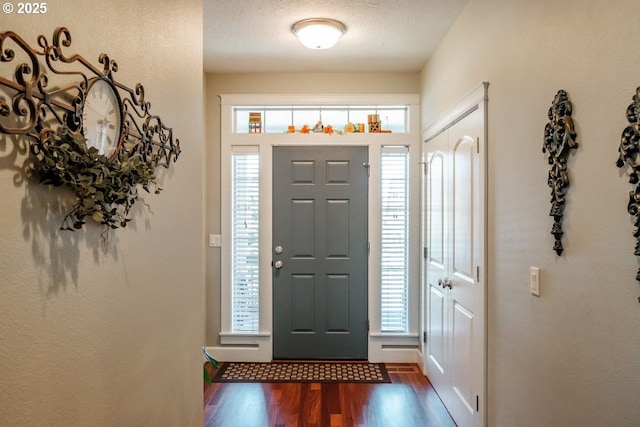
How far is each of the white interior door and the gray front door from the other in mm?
632

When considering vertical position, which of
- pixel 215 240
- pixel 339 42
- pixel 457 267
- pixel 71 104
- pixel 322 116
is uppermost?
pixel 339 42

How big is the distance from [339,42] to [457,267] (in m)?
1.90

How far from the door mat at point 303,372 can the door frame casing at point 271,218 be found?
11cm

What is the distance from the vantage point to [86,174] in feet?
2.55

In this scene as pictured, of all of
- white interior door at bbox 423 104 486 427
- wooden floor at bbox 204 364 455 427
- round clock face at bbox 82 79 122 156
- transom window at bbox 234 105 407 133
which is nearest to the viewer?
round clock face at bbox 82 79 122 156

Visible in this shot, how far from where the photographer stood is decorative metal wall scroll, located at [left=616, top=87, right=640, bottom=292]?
0.94 metres

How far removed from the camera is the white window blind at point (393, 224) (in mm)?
3277

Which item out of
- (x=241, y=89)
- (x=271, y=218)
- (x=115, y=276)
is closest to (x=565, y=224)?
(x=115, y=276)

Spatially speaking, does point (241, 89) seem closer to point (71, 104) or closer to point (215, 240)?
point (215, 240)

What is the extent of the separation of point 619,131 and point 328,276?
2532mm

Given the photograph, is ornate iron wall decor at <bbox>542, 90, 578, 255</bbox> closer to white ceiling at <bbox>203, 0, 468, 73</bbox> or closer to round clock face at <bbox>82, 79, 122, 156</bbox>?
white ceiling at <bbox>203, 0, 468, 73</bbox>

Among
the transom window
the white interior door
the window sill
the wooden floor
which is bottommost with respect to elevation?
the wooden floor

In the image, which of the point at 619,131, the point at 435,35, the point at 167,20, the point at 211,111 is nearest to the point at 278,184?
the point at 211,111

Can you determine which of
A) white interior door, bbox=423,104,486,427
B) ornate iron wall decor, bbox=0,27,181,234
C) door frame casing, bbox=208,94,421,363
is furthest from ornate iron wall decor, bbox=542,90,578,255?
door frame casing, bbox=208,94,421,363
